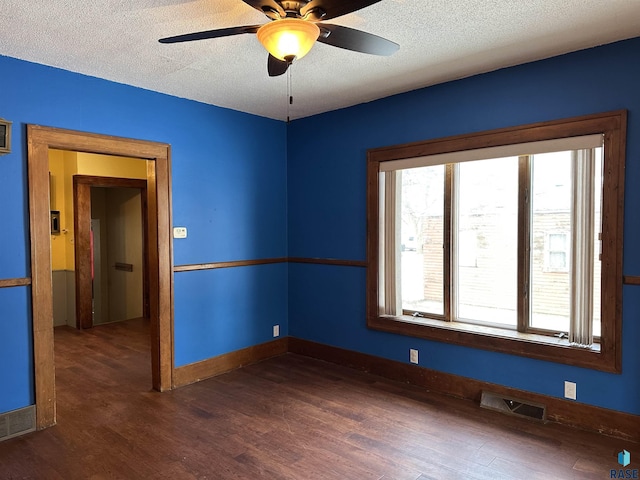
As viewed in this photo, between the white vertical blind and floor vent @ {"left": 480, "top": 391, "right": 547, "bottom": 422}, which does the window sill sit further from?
floor vent @ {"left": 480, "top": 391, "right": 547, "bottom": 422}

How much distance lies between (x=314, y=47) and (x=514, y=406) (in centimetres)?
296

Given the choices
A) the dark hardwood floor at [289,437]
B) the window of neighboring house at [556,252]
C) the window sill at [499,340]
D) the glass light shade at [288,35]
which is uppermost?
the glass light shade at [288,35]

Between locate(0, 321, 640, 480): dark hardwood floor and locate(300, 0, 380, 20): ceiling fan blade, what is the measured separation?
7.91 ft

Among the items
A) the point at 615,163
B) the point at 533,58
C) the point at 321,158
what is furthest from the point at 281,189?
the point at 615,163

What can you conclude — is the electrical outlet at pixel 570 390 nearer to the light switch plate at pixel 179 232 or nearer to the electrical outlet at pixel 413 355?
the electrical outlet at pixel 413 355

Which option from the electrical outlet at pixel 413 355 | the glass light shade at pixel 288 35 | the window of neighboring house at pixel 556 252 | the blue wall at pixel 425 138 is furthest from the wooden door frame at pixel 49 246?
the window of neighboring house at pixel 556 252

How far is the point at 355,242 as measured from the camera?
422 cm

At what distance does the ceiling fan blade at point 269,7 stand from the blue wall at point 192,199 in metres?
2.05

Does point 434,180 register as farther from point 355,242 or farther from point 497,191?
point 355,242

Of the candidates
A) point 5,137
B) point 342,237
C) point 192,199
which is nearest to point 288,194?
point 342,237

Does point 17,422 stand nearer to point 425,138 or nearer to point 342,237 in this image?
point 342,237

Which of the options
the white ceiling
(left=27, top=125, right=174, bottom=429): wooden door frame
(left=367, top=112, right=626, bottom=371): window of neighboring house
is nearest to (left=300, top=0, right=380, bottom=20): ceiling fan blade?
the white ceiling

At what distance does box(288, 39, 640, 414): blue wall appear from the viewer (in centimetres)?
276

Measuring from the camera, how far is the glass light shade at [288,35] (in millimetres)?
1833
